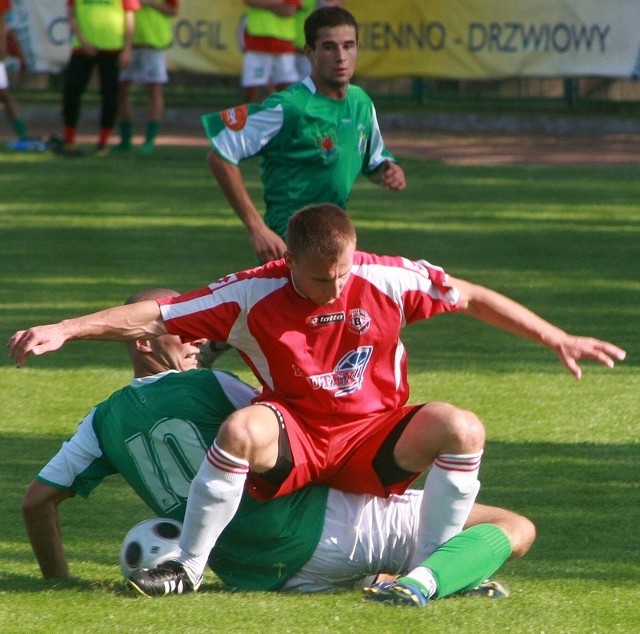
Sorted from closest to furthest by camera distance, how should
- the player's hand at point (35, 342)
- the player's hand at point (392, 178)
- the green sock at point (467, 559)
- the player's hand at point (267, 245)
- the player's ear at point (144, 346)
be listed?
the player's hand at point (35, 342) < the green sock at point (467, 559) < the player's ear at point (144, 346) < the player's hand at point (267, 245) < the player's hand at point (392, 178)

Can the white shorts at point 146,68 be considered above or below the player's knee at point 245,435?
below

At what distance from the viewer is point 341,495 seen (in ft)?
15.2

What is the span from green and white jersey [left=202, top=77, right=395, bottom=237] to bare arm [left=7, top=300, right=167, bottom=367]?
2419 millimetres

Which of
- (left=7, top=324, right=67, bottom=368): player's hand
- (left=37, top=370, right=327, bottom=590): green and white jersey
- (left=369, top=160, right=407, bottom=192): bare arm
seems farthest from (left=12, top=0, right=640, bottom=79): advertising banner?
(left=7, top=324, right=67, bottom=368): player's hand

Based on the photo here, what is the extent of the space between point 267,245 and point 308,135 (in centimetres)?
69

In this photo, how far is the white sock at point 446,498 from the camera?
14.5ft

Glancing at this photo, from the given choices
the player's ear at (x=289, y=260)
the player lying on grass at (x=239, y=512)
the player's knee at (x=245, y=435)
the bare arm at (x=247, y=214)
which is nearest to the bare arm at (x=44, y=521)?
the player lying on grass at (x=239, y=512)

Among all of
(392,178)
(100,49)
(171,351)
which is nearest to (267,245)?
(392,178)

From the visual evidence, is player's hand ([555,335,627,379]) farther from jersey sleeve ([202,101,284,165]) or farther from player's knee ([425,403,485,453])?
jersey sleeve ([202,101,284,165])

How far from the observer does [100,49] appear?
16.2 m

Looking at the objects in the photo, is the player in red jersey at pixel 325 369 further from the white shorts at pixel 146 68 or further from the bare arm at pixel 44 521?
the white shorts at pixel 146 68

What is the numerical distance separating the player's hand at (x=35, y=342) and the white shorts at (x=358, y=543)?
0.96 meters

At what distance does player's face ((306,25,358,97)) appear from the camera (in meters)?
6.83

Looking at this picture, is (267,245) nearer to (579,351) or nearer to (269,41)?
(579,351)
